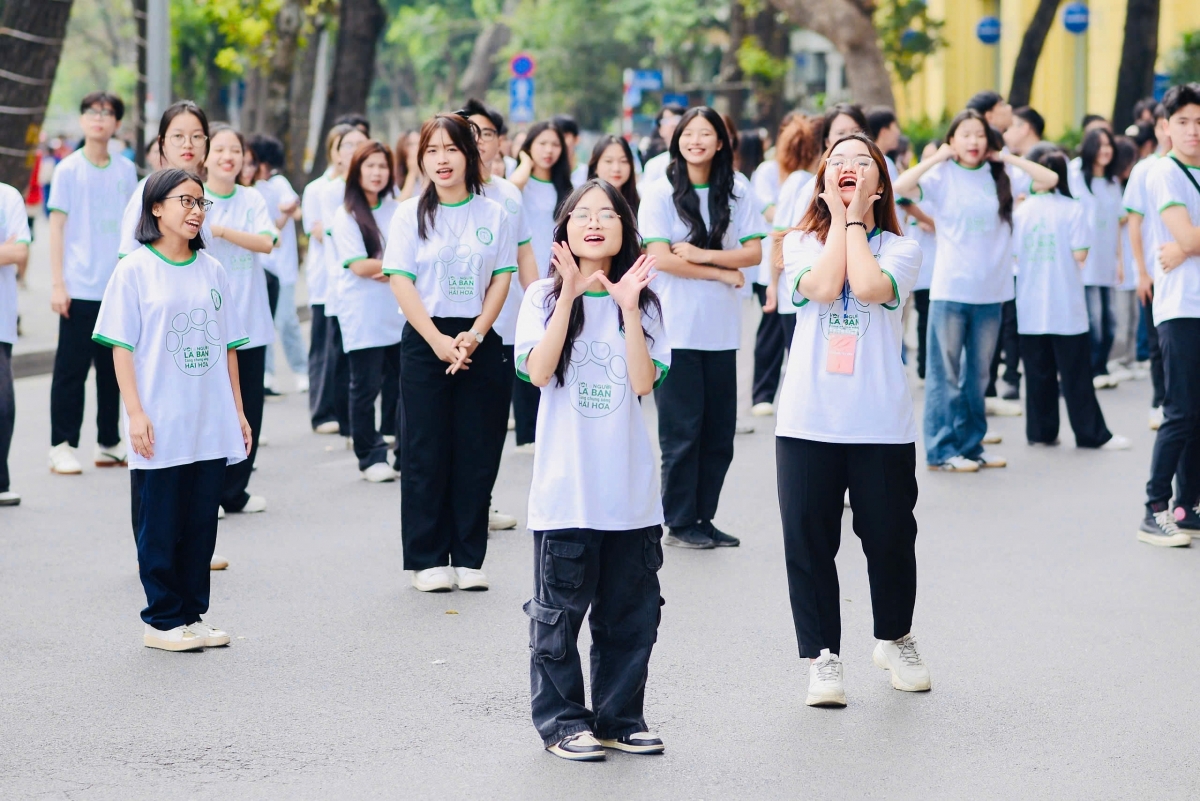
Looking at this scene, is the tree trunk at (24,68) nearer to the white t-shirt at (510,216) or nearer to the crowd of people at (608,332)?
the crowd of people at (608,332)

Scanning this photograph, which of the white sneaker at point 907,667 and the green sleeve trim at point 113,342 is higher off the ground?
the green sleeve trim at point 113,342

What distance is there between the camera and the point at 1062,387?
10.5 m

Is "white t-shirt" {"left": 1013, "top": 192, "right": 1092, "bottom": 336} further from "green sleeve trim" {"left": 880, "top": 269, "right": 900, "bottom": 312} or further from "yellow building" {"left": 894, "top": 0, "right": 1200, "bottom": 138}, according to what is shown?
"yellow building" {"left": 894, "top": 0, "right": 1200, "bottom": 138}

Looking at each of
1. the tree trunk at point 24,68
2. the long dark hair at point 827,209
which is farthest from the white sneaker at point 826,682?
the tree trunk at point 24,68

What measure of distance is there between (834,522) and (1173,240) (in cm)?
310

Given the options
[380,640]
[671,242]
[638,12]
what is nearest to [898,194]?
[671,242]

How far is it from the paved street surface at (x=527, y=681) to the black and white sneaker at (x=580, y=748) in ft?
0.20

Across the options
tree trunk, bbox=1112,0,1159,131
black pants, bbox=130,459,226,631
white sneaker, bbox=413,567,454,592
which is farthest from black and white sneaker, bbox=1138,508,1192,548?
tree trunk, bbox=1112,0,1159,131

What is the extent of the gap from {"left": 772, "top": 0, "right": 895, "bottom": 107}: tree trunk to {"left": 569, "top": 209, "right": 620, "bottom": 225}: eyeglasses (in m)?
17.3

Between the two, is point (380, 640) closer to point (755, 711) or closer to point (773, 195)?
point (755, 711)

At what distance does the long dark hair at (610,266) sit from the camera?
487cm

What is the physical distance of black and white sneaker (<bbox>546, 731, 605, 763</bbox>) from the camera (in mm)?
4777

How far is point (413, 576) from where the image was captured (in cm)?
705

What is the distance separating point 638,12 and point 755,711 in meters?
48.1
